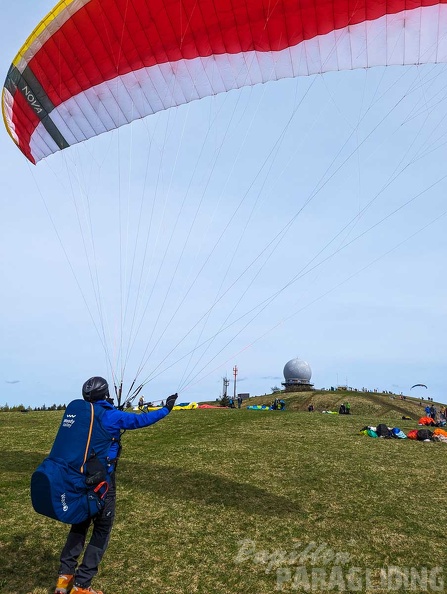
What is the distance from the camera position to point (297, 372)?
63.0m

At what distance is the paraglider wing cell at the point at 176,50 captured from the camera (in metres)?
10.6

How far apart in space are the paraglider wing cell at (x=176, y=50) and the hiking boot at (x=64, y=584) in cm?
1106

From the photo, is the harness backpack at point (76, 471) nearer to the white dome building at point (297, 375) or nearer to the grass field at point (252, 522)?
the grass field at point (252, 522)

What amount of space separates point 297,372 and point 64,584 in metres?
59.3

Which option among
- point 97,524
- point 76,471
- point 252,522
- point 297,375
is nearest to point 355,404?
point 297,375

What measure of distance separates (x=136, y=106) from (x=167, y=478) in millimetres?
9552

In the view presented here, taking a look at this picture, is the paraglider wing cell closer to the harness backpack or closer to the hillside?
the harness backpack

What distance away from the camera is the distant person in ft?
17.0

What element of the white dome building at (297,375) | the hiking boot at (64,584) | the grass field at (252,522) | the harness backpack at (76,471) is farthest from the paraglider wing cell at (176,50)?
the white dome building at (297,375)

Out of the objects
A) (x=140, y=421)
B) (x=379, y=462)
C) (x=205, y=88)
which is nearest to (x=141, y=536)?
(x=140, y=421)

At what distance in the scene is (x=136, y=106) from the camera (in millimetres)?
13289

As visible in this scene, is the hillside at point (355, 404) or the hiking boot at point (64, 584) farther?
the hillside at point (355, 404)

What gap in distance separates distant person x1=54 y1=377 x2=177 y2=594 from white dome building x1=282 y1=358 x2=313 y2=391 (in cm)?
5833

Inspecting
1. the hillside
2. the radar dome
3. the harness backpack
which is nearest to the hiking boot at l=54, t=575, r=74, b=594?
the harness backpack
